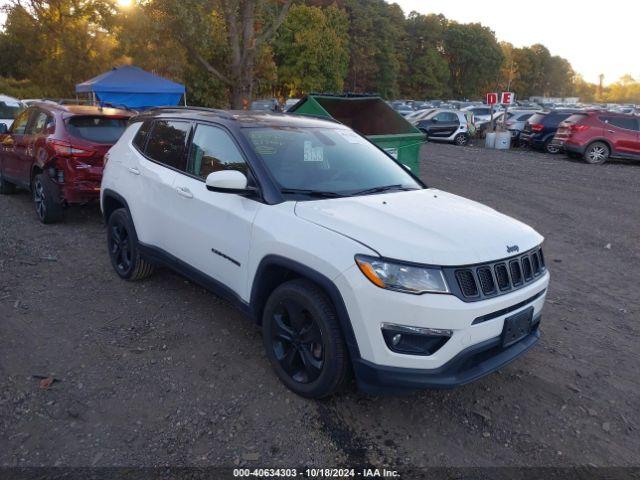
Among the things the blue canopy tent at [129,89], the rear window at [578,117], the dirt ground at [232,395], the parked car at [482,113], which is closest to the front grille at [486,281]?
the dirt ground at [232,395]

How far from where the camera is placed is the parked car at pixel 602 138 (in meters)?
15.8

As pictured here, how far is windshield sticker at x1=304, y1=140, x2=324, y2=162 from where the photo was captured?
12.6ft

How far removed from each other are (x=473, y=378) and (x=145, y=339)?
2464mm

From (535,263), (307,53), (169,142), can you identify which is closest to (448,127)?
(169,142)

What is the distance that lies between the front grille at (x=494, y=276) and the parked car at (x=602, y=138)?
14.6m

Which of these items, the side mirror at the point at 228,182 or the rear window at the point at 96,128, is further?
the rear window at the point at 96,128

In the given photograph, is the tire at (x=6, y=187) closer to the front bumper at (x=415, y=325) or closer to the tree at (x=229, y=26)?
the tree at (x=229, y=26)

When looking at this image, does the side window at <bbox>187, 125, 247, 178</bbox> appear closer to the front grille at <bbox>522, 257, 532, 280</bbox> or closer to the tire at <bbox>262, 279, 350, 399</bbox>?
the tire at <bbox>262, 279, 350, 399</bbox>

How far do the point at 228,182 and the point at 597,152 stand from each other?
15703 mm

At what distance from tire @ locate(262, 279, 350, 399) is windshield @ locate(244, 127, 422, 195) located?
772 millimetres

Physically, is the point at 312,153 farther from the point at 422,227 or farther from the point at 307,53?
the point at 307,53

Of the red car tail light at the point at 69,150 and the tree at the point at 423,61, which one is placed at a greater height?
the tree at the point at 423,61

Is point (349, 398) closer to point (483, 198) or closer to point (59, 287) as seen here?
point (59, 287)

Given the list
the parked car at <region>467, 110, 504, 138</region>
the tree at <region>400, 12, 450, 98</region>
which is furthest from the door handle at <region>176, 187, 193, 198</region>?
the tree at <region>400, 12, 450, 98</region>
